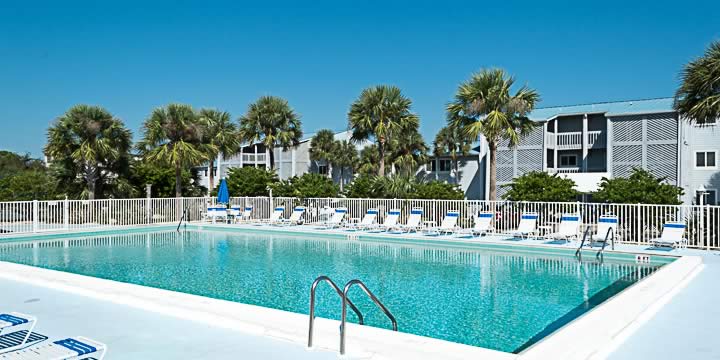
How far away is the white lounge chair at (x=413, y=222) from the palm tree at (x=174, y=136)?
9941 mm

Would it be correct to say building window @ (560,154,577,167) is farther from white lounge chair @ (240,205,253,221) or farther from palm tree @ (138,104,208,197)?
palm tree @ (138,104,208,197)

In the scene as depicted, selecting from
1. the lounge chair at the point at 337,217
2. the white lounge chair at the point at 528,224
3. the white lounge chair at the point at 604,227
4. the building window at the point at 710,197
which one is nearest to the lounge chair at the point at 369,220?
Answer: the lounge chair at the point at 337,217

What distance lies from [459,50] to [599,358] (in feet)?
66.3

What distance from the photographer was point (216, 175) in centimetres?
4691

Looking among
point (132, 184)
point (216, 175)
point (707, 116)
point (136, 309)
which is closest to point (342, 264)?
point (136, 309)

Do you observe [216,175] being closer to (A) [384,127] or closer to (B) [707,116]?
(A) [384,127]

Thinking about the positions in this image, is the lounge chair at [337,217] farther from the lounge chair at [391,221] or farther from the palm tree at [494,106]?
the palm tree at [494,106]

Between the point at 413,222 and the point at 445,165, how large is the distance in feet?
85.5

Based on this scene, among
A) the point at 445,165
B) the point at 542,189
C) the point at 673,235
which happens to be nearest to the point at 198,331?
the point at 673,235

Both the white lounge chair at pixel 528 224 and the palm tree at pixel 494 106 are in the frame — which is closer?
the white lounge chair at pixel 528 224

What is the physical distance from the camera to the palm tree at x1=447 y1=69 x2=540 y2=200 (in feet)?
61.9

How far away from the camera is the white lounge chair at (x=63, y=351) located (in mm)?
3734

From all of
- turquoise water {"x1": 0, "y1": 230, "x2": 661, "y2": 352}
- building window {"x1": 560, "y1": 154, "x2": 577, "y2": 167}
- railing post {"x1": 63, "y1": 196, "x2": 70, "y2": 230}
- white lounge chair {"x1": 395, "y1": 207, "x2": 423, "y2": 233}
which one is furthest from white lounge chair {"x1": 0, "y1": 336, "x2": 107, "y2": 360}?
building window {"x1": 560, "y1": 154, "x2": 577, "y2": 167}

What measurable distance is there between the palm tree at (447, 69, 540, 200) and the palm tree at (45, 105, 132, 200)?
44.4 ft
